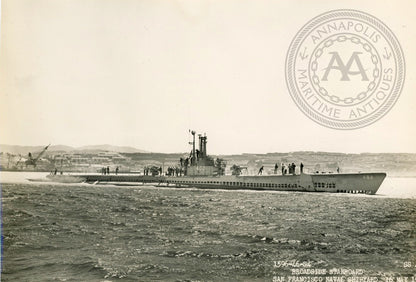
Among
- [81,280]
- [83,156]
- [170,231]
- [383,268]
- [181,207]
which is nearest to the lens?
[81,280]

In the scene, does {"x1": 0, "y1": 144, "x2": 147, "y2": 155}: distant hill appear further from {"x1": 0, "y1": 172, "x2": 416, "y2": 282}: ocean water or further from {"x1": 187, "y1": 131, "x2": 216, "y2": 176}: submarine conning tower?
{"x1": 187, "y1": 131, "x2": 216, "y2": 176}: submarine conning tower

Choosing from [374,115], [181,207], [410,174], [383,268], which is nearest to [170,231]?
[181,207]

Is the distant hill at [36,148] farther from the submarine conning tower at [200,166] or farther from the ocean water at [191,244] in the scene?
the submarine conning tower at [200,166]

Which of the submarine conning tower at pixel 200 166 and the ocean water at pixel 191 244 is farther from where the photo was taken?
the submarine conning tower at pixel 200 166

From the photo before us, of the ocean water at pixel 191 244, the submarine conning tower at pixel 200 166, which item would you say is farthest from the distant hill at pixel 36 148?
the submarine conning tower at pixel 200 166

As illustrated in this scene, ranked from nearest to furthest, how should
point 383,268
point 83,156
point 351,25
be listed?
point 383,268 → point 351,25 → point 83,156

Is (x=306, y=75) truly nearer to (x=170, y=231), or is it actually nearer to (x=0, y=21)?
(x=170, y=231)
